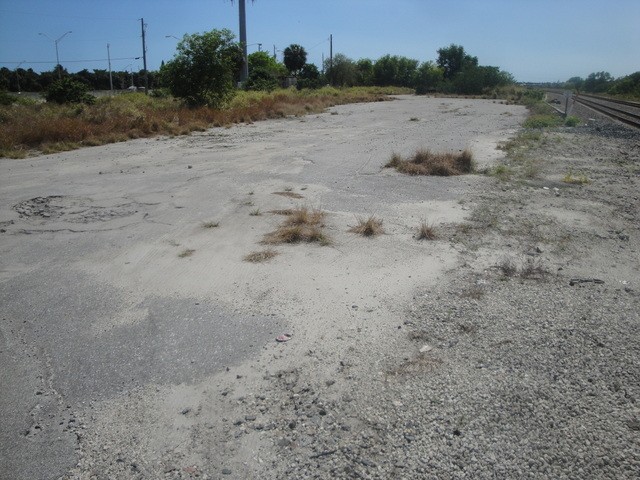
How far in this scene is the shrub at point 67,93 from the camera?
85.5 feet

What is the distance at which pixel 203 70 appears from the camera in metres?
25.0

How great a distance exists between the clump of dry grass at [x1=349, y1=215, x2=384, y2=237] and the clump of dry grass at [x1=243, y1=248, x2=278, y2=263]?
1.36 m

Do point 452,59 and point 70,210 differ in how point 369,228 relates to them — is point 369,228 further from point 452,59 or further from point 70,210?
point 452,59

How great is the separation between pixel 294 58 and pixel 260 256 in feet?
264

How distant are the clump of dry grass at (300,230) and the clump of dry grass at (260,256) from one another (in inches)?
14.3

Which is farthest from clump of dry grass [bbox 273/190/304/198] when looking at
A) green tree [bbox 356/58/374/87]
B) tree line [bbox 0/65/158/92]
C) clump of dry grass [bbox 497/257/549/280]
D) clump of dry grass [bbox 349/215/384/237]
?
green tree [bbox 356/58/374/87]

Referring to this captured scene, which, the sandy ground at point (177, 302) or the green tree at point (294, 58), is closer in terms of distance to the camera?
the sandy ground at point (177, 302)

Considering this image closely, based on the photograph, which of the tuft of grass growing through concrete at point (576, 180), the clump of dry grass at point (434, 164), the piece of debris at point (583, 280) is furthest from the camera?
the clump of dry grass at point (434, 164)

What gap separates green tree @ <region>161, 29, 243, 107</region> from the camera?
24.7m

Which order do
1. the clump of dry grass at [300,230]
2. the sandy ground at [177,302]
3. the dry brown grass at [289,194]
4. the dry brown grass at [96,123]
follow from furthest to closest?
the dry brown grass at [96,123] → the dry brown grass at [289,194] → the clump of dry grass at [300,230] → the sandy ground at [177,302]

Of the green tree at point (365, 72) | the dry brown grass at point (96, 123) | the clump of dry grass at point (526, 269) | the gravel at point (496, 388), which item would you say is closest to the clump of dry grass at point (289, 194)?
the gravel at point (496, 388)

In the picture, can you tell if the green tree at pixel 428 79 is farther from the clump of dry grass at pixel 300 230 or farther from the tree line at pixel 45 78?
the clump of dry grass at pixel 300 230

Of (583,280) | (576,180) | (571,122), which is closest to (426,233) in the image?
(583,280)

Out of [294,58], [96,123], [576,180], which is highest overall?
[294,58]
